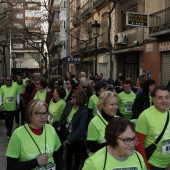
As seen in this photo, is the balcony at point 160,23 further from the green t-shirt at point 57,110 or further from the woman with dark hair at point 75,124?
the woman with dark hair at point 75,124

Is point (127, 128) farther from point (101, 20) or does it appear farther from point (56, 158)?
point (101, 20)

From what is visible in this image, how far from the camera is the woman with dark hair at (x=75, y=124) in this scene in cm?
523

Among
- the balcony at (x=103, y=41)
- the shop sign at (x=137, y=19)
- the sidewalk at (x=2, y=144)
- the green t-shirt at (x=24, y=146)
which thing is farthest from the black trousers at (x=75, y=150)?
the balcony at (x=103, y=41)

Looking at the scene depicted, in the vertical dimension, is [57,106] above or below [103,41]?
below

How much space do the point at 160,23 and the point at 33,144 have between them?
47.7 feet

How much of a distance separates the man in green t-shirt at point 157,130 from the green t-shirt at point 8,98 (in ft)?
19.1

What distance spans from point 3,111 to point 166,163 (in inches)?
244

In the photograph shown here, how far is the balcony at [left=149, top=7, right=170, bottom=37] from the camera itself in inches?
617

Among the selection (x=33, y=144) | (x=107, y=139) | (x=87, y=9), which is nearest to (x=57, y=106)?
(x=33, y=144)

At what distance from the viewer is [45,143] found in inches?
129

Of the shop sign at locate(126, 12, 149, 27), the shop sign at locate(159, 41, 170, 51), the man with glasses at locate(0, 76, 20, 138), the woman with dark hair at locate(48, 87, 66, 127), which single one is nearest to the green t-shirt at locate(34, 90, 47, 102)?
the woman with dark hair at locate(48, 87, 66, 127)

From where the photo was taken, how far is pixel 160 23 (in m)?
16.6

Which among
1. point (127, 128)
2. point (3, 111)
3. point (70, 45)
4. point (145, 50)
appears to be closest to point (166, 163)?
point (127, 128)

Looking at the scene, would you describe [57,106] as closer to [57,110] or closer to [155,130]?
[57,110]
